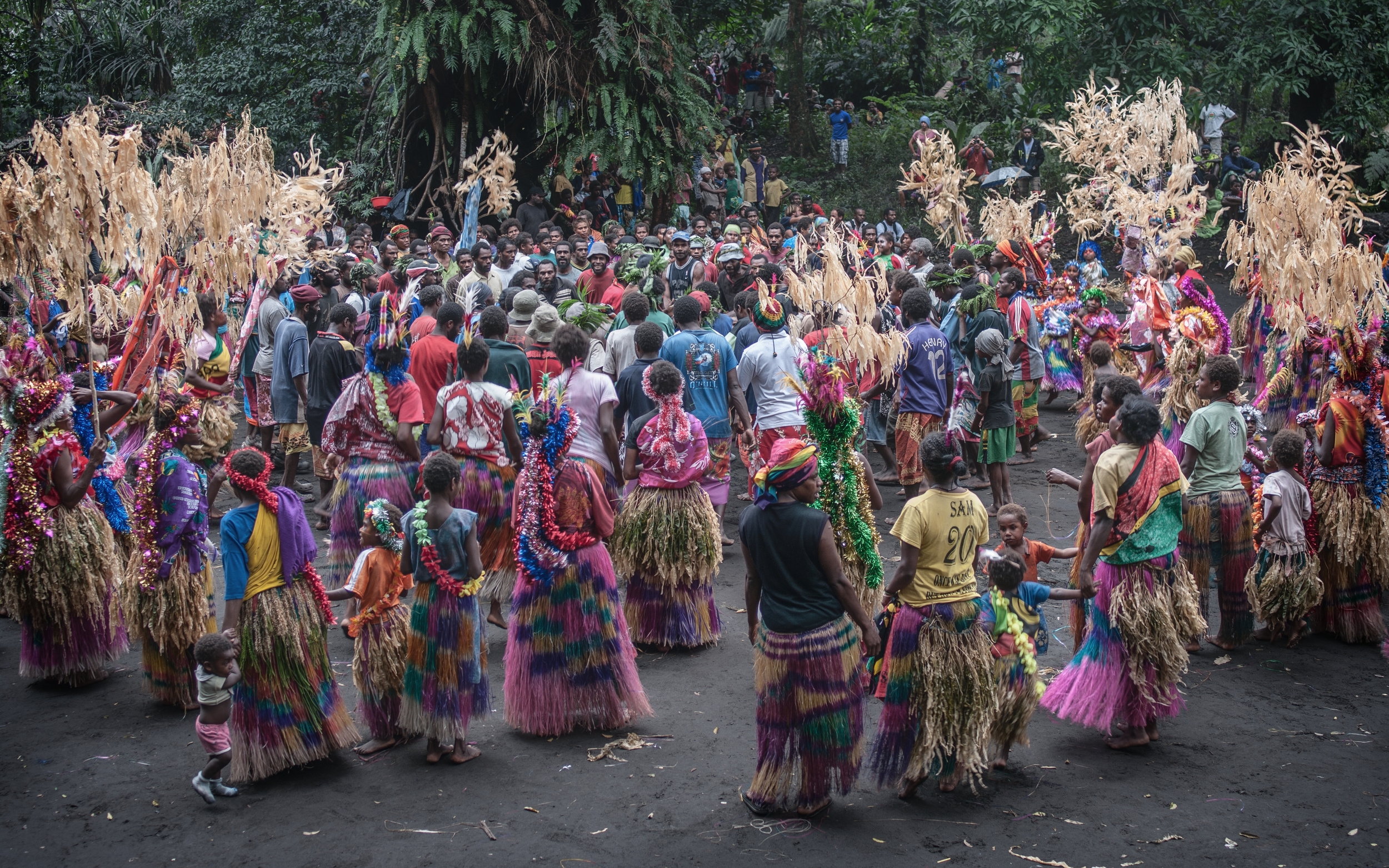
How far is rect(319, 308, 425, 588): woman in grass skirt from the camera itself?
754 centimetres

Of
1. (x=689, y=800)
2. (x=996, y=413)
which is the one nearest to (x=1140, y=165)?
(x=996, y=413)

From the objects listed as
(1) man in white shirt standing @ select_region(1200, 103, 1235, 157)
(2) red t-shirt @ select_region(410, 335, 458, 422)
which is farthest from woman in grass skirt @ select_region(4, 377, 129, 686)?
(1) man in white shirt standing @ select_region(1200, 103, 1235, 157)

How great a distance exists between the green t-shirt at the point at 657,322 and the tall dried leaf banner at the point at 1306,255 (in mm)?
4492

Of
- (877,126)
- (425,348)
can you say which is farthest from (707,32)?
(425,348)

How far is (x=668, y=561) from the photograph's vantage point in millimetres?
7070

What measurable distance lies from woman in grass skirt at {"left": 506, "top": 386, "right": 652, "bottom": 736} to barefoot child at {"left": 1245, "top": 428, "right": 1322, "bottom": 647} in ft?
13.0

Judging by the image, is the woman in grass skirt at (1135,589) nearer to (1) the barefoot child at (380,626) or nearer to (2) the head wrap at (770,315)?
(2) the head wrap at (770,315)

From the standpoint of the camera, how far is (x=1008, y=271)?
35.4ft

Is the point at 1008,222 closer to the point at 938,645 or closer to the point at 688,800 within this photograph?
the point at 938,645

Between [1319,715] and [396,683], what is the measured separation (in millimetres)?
4905

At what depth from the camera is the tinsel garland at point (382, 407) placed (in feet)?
24.7

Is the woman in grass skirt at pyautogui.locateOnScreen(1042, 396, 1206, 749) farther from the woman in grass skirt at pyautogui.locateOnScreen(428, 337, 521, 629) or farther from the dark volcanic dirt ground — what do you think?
the woman in grass skirt at pyautogui.locateOnScreen(428, 337, 521, 629)

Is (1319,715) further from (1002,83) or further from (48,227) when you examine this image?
(1002,83)

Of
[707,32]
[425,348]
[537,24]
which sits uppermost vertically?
[707,32]
